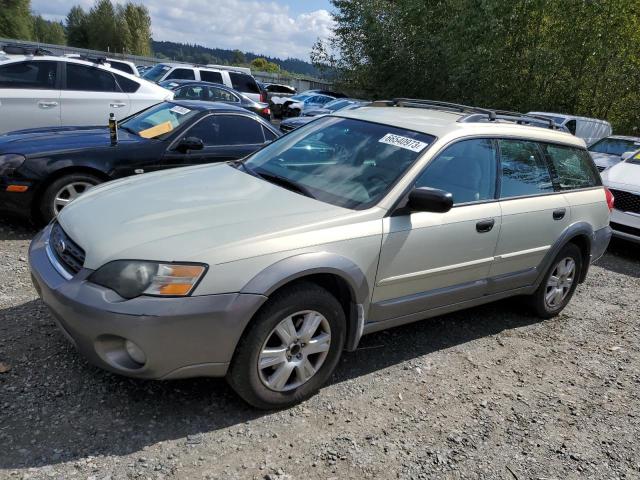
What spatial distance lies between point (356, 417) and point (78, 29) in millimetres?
79432

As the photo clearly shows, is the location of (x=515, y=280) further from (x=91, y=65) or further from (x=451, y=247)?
(x=91, y=65)

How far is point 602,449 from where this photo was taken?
3.19 m

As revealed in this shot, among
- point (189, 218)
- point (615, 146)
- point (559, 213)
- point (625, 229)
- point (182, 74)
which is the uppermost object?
point (182, 74)

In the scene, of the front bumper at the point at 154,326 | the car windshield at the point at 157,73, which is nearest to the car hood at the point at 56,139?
the front bumper at the point at 154,326

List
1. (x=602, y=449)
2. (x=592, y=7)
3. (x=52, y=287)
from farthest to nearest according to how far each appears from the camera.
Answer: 1. (x=592, y=7)
2. (x=602, y=449)
3. (x=52, y=287)

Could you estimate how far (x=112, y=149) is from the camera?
5.61m

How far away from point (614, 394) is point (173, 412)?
118 inches

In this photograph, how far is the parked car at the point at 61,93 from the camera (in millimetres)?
7410

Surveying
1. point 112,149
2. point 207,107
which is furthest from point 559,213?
point 112,149

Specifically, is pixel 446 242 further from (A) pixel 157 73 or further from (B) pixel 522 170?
(A) pixel 157 73

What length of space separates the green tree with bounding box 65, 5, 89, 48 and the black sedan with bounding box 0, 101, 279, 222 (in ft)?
240

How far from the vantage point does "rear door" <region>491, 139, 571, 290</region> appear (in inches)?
157

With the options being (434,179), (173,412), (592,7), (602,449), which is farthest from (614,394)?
(592,7)

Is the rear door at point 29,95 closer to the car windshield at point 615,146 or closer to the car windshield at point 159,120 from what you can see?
the car windshield at point 159,120
